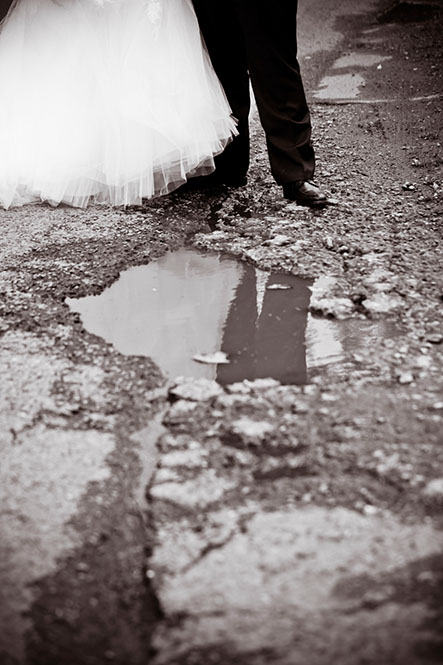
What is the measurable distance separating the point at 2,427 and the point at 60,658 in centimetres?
77

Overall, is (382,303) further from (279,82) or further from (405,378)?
(279,82)

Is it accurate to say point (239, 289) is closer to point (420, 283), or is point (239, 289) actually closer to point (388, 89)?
point (420, 283)

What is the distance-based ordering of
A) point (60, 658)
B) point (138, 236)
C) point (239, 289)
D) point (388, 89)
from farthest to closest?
point (388, 89) → point (138, 236) → point (239, 289) → point (60, 658)

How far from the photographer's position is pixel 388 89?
4.78 m

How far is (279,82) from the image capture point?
9.97 feet

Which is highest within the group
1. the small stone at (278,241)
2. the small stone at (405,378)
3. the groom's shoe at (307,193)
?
the groom's shoe at (307,193)

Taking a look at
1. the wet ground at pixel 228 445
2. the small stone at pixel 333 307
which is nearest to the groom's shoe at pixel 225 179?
the wet ground at pixel 228 445

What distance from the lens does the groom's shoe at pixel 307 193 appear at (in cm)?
318

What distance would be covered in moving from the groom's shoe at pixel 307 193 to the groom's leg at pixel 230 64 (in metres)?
0.34

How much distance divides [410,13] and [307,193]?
14.0 feet

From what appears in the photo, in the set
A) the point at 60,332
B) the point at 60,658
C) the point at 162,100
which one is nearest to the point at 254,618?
the point at 60,658

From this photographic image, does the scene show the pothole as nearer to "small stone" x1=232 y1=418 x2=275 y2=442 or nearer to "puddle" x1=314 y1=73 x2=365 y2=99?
"puddle" x1=314 y1=73 x2=365 y2=99

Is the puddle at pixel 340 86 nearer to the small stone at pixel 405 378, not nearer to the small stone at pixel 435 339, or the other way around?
the small stone at pixel 435 339

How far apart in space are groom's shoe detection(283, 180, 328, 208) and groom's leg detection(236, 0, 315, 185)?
29mm
